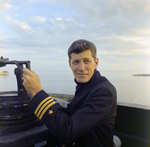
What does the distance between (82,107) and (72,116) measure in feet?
0.42

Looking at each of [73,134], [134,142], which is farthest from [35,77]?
[134,142]

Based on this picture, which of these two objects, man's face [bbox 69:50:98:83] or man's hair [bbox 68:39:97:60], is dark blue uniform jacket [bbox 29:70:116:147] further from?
man's hair [bbox 68:39:97:60]

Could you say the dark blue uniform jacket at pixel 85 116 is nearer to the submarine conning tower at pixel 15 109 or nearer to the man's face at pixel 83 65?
the man's face at pixel 83 65

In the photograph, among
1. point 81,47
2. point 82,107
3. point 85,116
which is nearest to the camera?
point 85,116

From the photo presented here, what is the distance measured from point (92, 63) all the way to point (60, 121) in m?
0.57

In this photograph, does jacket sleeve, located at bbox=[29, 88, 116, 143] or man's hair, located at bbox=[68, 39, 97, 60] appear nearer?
jacket sleeve, located at bbox=[29, 88, 116, 143]

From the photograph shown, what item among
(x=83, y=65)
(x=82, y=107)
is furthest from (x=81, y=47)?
(x=82, y=107)

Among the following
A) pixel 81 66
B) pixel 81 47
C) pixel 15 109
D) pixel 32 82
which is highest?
pixel 81 47

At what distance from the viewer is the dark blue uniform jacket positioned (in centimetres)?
100

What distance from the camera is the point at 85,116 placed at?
1052 mm

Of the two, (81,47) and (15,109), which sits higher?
(81,47)

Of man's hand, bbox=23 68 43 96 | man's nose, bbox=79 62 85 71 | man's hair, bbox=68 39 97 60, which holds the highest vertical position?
man's hair, bbox=68 39 97 60

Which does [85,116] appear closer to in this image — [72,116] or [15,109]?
[72,116]

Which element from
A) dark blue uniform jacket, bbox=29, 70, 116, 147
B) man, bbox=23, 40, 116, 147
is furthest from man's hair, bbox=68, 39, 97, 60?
dark blue uniform jacket, bbox=29, 70, 116, 147
